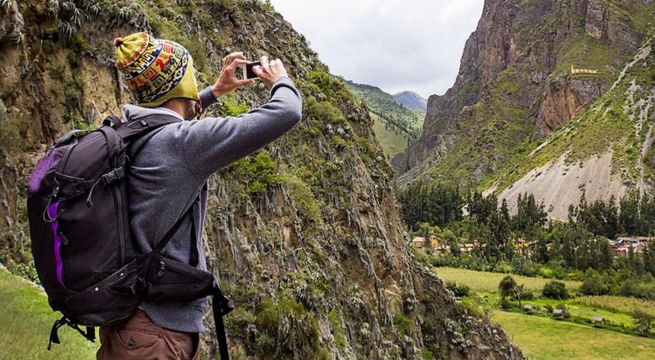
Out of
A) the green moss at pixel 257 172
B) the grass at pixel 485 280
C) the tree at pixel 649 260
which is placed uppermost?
the green moss at pixel 257 172

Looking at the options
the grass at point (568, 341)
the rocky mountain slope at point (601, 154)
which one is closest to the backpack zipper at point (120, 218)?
the grass at point (568, 341)

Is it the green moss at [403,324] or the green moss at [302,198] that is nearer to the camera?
the green moss at [302,198]

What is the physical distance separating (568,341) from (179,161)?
62.5 metres

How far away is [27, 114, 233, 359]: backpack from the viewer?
2.12m

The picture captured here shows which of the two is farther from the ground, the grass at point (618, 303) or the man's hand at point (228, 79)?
the man's hand at point (228, 79)

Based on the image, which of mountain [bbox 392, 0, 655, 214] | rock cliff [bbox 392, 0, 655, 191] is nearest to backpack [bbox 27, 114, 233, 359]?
mountain [bbox 392, 0, 655, 214]

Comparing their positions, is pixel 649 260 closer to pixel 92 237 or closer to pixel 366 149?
pixel 366 149

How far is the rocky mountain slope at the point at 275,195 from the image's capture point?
37.2 feet

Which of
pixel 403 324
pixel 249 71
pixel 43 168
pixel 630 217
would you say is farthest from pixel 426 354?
pixel 630 217

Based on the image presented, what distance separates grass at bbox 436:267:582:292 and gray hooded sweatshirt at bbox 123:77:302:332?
2809 inches

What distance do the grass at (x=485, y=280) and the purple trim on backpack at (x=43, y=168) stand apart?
71.7 m

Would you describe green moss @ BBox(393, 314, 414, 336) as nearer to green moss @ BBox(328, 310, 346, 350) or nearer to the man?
green moss @ BBox(328, 310, 346, 350)

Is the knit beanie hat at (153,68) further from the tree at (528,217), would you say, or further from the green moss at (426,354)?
the tree at (528,217)

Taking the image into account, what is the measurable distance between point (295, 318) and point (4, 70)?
918cm
